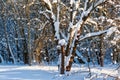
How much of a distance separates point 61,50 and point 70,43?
1210mm

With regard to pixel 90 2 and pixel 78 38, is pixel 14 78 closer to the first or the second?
pixel 78 38

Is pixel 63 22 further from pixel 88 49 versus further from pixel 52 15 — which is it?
pixel 88 49

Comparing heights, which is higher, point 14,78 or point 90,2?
point 90,2

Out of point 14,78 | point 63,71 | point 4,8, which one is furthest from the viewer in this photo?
point 4,8

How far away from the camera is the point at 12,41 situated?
47312 millimetres

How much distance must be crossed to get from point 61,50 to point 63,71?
3.23 feet

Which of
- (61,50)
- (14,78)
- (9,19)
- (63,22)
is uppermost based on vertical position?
(9,19)

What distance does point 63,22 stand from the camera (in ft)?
63.6

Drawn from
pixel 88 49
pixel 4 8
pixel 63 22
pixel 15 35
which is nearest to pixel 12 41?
pixel 15 35

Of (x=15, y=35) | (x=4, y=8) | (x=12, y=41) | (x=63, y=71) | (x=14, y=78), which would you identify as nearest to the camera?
(x=14, y=78)

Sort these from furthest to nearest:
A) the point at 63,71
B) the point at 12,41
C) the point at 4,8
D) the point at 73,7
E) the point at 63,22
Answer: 1. the point at 12,41
2. the point at 4,8
3. the point at 63,22
4. the point at 73,7
5. the point at 63,71

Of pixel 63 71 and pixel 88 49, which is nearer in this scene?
pixel 63 71

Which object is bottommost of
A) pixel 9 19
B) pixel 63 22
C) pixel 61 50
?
pixel 61 50

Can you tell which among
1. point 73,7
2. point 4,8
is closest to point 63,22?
point 73,7
